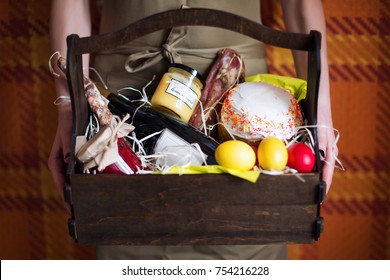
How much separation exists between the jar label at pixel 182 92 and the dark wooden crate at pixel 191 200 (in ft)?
0.44

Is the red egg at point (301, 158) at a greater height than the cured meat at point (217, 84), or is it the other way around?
the cured meat at point (217, 84)

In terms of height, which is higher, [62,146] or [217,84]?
[217,84]

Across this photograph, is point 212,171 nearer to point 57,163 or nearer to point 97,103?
point 97,103

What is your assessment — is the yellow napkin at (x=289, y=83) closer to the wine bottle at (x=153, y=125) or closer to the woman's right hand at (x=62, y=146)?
the wine bottle at (x=153, y=125)

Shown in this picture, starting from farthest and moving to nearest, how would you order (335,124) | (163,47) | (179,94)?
1. (335,124)
2. (163,47)
3. (179,94)

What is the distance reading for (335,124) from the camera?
128 cm

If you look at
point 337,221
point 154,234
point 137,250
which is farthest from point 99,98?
point 337,221

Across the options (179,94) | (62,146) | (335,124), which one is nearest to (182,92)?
(179,94)

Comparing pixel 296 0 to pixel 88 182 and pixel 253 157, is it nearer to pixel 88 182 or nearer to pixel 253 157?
pixel 253 157

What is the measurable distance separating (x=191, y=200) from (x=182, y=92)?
0.21 metres

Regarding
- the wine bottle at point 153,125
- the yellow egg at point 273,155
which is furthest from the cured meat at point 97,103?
the yellow egg at point 273,155

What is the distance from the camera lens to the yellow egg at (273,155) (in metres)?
0.73

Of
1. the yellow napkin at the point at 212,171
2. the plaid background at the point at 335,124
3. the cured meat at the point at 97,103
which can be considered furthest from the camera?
the plaid background at the point at 335,124

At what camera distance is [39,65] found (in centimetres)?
129
